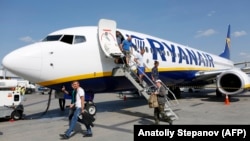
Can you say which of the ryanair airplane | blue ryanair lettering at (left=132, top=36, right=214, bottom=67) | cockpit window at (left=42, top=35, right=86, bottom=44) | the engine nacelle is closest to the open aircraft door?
the ryanair airplane

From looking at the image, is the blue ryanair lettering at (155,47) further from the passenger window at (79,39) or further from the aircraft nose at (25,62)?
the aircraft nose at (25,62)

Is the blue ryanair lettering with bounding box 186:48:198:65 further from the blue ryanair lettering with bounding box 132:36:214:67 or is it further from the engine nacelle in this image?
the engine nacelle

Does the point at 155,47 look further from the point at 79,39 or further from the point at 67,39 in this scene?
the point at 67,39

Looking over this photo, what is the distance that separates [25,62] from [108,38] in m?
3.53

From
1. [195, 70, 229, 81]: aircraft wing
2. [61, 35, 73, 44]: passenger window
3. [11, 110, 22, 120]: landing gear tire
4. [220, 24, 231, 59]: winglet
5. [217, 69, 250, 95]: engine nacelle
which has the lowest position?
[11, 110, 22, 120]: landing gear tire

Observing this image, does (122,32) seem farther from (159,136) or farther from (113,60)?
(159,136)

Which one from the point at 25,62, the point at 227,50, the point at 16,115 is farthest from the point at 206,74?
the point at 227,50

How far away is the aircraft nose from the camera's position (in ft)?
28.9

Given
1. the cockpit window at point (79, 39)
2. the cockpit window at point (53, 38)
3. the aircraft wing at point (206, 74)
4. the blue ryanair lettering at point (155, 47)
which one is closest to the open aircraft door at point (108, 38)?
the cockpit window at point (79, 39)

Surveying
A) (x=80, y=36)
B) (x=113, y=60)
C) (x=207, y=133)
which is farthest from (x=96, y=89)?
(x=207, y=133)

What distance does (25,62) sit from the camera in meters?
8.88

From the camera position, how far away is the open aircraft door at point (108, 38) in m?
10.6

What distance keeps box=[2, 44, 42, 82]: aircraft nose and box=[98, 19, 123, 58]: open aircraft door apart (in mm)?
2522

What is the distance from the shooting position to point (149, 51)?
1303 centimetres
